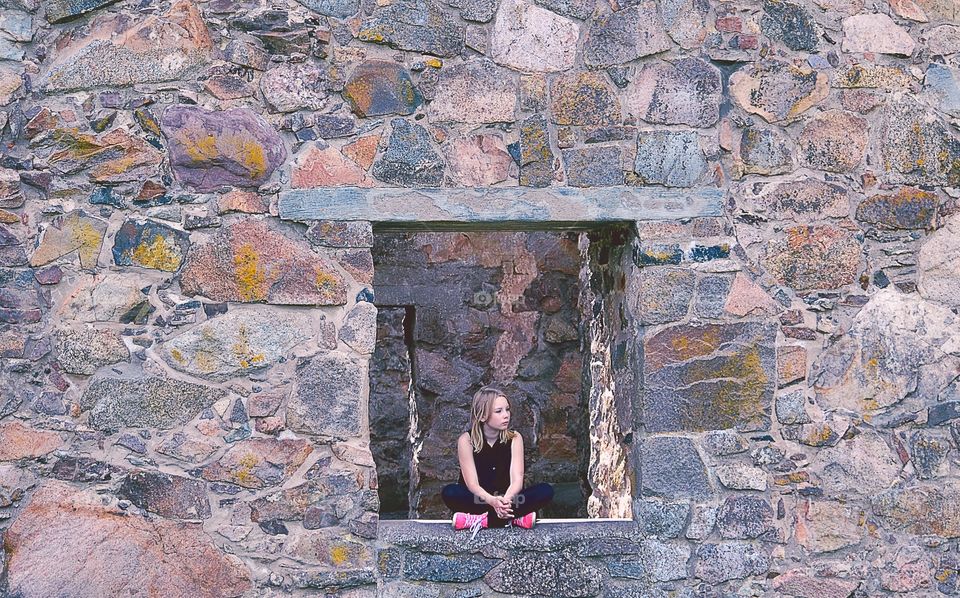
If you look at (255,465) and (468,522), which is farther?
(468,522)

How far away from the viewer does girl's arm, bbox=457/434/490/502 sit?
3584mm

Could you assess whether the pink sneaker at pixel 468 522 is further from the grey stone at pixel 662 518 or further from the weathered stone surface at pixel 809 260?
the weathered stone surface at pixel 809 260

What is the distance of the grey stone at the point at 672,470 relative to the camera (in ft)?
11.0

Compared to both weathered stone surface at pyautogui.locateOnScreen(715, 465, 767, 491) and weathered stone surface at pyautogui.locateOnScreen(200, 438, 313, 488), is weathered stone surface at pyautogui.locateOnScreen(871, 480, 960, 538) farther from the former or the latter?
weathered stone surface at pyautogui.locateOnScreen(200, 438, 313, 488)

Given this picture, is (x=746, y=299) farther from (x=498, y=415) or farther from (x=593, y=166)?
(x=498, y=415)

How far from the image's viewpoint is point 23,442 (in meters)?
3.20

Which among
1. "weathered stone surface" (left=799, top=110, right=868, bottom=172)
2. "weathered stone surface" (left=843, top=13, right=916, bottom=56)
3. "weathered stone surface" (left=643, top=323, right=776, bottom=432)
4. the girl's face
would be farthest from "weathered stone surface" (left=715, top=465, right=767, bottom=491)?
"weathered stone surface" (left=843, top=13, right=916, bottom=56)

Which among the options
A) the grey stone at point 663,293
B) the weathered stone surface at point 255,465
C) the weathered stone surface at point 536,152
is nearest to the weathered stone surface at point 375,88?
the weathered stone surface at point 536,152

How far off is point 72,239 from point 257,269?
2.01 feet

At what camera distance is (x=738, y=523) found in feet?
11.1

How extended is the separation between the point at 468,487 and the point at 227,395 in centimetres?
97

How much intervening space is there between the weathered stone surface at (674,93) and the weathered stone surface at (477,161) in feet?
1.60

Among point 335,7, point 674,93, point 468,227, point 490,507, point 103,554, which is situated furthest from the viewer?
point 490,507

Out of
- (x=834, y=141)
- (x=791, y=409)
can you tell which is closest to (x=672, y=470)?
(x=791, y=409)
